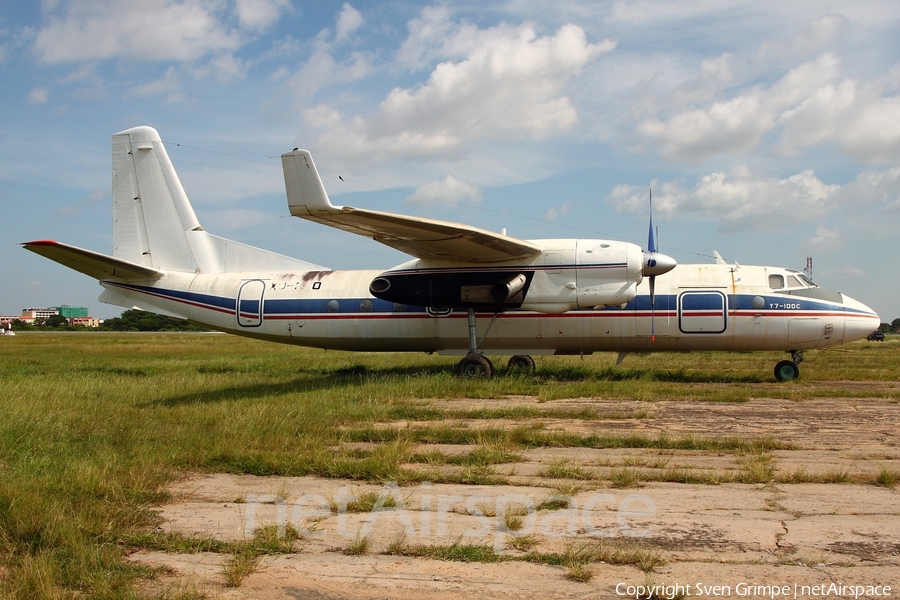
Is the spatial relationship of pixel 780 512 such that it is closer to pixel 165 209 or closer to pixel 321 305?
pixel 321 305

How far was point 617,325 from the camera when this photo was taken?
17.3 m

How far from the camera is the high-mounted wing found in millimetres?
13438

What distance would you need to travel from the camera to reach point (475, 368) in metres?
17.0

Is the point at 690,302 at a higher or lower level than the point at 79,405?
higher

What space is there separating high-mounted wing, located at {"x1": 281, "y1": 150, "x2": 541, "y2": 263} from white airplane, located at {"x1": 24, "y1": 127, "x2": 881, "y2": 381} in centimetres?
3

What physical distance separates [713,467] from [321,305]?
41.4 feet

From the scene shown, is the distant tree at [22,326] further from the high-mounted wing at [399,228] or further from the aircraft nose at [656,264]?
the aircraft nose at [656,264]

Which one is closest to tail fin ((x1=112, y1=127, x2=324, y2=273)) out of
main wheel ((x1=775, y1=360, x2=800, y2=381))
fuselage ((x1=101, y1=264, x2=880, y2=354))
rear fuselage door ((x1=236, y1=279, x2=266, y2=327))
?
fuselage ((x1=101, y1=264, x2=880, y2=354))

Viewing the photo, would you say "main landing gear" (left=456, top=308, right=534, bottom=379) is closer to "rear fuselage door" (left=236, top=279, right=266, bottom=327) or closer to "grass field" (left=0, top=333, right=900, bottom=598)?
"grass field" (left=0, top=333, right=900, bottom=598)

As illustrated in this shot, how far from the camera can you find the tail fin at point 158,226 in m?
19.8

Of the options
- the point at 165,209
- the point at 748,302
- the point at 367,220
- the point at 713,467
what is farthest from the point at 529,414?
the point at 165,209

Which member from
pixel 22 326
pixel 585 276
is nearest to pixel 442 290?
pixel 585 276

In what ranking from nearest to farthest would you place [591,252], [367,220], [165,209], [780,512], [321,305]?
[780,512] → [367,220] → [591,252] → [321,305] → [165,209]

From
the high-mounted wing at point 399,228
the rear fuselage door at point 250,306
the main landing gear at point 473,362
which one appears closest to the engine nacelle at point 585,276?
the high-mounted wing at point 399,228
